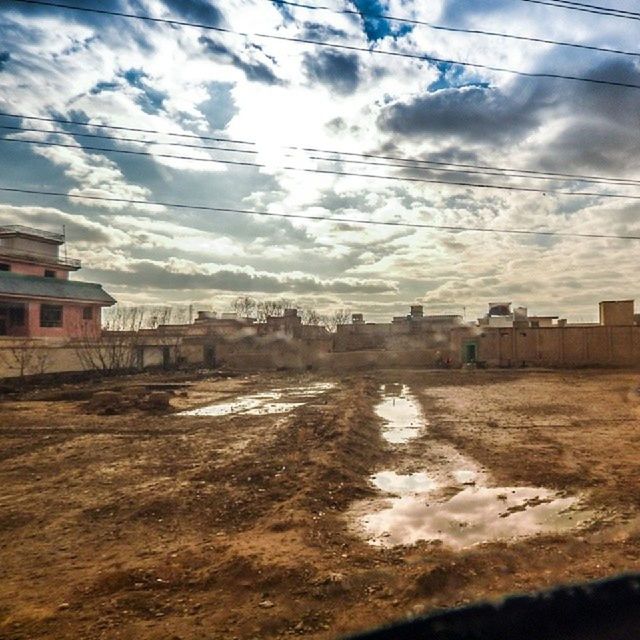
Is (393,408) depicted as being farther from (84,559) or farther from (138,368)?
(138,368)

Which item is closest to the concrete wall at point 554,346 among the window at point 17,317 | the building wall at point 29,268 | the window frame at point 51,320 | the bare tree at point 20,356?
the bare tree at point 20,356

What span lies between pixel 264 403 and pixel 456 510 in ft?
44.0

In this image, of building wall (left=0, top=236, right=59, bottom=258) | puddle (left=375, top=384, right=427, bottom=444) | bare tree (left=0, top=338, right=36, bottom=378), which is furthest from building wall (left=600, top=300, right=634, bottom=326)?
building wall (left=0, top=236, right=59, bottom=258)

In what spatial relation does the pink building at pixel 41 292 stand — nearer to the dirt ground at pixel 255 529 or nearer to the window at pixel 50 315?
the window at pixel 50 315

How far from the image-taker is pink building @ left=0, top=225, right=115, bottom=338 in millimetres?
36656

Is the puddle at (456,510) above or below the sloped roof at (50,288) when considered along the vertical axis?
below

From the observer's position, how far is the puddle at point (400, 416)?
12500 millimetres

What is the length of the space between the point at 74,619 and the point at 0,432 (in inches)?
457

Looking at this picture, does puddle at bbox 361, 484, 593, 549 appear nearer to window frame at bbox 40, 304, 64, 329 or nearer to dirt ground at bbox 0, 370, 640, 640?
dirt ground at bbox 0, 370, 640, 640

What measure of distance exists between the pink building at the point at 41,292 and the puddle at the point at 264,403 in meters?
24.0

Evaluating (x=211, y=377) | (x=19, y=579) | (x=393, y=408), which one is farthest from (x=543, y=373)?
(x=19, y=579)

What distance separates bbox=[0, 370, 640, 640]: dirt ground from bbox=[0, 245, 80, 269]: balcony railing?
112ft

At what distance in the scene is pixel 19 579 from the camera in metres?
4.77

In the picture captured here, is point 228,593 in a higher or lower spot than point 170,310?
lower
